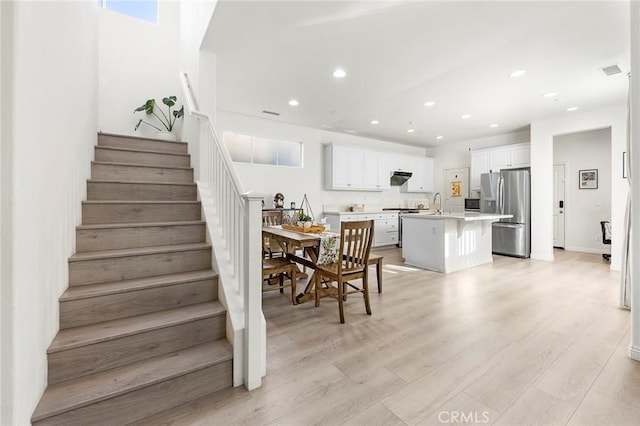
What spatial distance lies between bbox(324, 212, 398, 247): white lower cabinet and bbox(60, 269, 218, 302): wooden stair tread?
4335 mm

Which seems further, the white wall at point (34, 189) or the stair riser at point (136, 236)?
the stair riser at point (136, 236)

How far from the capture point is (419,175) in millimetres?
8227

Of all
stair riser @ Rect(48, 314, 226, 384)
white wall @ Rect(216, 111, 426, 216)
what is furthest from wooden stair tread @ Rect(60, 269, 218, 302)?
white wall @ Rect(216, 111, 426, 216)

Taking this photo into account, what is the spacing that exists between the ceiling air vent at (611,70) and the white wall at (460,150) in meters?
3.05

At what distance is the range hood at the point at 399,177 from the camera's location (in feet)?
25.1

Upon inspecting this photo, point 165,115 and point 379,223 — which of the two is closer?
point 165,115

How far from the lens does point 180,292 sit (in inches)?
79.4

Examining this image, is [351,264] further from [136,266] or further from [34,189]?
[34,189]

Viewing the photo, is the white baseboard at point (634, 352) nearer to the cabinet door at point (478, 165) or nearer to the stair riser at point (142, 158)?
the stair riser at point (142, 158)

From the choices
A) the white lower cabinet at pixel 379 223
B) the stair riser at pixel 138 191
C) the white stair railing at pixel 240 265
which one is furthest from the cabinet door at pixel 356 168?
the white stair railing at pixel 240 265

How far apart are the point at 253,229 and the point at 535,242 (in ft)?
20.5

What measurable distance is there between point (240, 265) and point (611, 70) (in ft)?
16.1

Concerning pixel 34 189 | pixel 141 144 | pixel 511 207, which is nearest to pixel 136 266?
pixel 34 189

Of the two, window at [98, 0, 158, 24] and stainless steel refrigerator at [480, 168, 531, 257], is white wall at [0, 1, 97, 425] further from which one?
stainless steel refrigerator at [480, 168, 531, 257]
